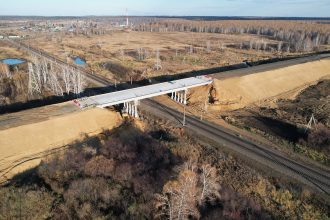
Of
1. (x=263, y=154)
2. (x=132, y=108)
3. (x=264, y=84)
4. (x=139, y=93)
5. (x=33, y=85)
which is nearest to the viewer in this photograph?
(x=263, y=154)


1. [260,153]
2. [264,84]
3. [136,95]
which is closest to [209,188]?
[260,153]

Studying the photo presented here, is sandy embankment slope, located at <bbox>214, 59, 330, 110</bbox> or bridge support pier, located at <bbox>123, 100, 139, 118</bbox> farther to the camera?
sandy embankment slope, located at <bbox>214, 59, 330, 110</bbox>

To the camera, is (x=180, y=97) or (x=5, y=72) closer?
(x=180, y=97)

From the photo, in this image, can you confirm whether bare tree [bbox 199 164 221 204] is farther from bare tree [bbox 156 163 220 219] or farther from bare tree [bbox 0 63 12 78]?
bare tree [bbox 0 63 12 78]

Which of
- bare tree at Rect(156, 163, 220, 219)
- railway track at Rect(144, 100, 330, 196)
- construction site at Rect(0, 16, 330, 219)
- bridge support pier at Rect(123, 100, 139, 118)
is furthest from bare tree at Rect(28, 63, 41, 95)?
bare tree at Rect(156, 163, 220, 219)

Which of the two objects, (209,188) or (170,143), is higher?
(209,188)

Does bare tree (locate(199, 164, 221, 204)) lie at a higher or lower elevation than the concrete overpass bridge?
lower

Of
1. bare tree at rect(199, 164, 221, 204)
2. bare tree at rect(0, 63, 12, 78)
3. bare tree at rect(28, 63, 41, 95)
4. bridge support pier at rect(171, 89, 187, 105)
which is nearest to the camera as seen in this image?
A: bare tree at rect(199, 164, 221, 204)

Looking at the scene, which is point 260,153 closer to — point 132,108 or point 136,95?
point 132,108

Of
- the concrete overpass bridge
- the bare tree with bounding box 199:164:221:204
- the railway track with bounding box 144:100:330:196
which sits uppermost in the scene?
the concrete overpass bridge
